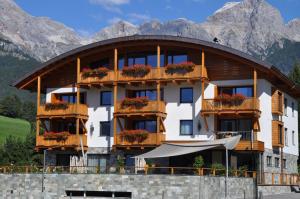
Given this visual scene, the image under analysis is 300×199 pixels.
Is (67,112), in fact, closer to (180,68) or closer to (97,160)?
(97,160)

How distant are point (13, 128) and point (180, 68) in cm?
6636

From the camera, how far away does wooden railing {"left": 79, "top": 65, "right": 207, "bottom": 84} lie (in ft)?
135

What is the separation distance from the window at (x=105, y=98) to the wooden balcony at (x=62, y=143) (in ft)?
10.1

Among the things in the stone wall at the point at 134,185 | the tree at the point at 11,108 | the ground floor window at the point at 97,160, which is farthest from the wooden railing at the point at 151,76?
the tree at the point at 11,108

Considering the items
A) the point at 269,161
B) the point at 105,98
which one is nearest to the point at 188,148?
the point at 269,161

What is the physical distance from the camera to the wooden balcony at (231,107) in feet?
129

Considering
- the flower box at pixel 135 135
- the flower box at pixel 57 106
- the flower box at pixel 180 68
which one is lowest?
the flower box at pixel 135 135

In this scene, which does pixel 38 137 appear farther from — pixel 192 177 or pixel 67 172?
pixel 192 177

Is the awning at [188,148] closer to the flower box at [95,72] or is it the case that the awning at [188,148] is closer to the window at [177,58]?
the window at [177,58]

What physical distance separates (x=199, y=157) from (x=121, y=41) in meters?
11.9

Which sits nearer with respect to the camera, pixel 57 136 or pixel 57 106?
pixel 57 136

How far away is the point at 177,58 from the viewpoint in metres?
43.5

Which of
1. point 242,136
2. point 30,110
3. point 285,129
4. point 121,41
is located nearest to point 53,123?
point 121,41

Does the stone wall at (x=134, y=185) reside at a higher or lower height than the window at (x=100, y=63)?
lower
